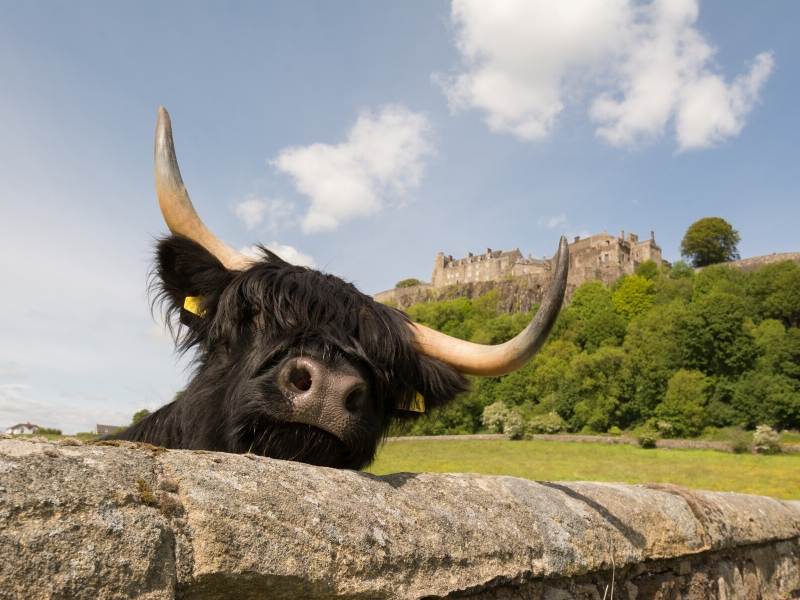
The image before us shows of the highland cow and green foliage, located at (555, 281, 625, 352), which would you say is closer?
the highland cow

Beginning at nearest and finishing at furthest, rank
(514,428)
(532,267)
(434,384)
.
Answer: (434,384) → (514,428) → (532,267)

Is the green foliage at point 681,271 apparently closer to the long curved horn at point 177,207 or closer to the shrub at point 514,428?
the shrub at point 514,428

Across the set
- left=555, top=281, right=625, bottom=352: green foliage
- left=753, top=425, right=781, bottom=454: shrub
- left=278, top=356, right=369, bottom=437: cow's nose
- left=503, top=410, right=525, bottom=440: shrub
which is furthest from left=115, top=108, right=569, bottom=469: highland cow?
left=555, top=281, right=625, bottom=352: green foliage

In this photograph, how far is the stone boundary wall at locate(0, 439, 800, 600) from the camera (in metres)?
1.24

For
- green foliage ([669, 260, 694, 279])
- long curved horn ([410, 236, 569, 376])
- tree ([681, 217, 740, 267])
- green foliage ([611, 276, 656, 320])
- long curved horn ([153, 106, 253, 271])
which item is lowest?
long curved horn ([410, 236, 569, 376])

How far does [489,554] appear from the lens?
2139 mm

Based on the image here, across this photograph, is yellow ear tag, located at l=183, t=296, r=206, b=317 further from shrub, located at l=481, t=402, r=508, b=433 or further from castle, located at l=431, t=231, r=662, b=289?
castle, located at l=431, t=231, r=662, b=289

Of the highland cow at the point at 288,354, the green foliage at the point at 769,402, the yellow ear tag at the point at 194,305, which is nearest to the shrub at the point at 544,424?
the green foliage at the point at 769,402

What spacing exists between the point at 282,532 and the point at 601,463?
93.0 ft

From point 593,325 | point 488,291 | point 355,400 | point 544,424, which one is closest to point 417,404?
point 355,400

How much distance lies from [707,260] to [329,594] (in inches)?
4267

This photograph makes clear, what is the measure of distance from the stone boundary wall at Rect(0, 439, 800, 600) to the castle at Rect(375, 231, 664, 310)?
295 feet

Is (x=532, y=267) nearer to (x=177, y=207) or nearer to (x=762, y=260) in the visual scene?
(x=762, y=260)

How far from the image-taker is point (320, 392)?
8.54 feet
